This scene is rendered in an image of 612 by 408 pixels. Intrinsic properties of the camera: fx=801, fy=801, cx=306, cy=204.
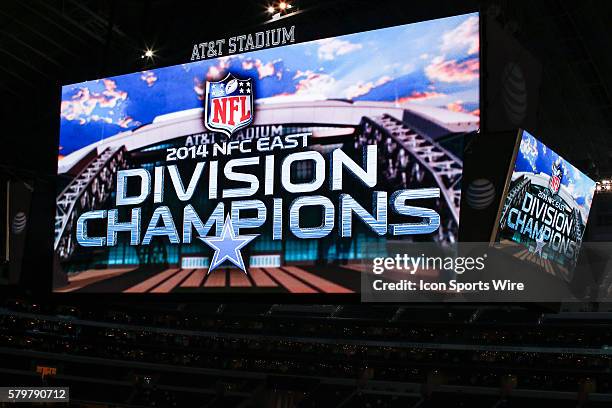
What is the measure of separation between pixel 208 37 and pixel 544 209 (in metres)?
8.25

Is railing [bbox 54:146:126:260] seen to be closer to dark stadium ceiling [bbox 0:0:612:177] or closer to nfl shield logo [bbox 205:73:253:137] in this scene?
nfl shield logo [bbox 205:73:253:137]

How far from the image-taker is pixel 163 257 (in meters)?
11.2

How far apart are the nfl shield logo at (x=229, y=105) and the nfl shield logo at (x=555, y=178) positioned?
4.05 metres

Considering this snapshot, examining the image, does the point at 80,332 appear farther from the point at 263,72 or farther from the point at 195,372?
the point at 263,72

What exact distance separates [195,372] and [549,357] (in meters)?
15.6

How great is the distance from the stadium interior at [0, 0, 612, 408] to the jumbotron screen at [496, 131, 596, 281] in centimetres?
63

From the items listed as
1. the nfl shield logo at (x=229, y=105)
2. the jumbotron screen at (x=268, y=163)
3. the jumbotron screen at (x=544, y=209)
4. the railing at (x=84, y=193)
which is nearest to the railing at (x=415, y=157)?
the jumbotron screen at (x=268, y=163)

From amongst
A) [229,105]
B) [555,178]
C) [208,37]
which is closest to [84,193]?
[229,105]

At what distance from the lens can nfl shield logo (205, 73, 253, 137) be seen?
11.1 m

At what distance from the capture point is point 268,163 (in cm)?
1083

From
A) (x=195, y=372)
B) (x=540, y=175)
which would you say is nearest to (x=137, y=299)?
(x=540, y=175)

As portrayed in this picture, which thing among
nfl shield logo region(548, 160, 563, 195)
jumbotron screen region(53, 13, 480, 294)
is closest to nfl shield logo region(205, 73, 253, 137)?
jumbotron screen region(53, 13, 480, 294)
